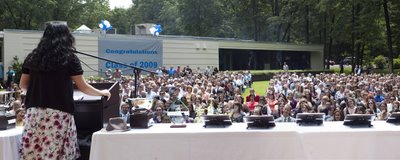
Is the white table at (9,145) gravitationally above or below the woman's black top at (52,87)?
below

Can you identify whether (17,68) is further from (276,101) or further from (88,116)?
(88,116)

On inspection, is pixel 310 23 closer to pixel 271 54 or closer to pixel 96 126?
pixel 271 54

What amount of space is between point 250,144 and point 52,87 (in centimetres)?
160

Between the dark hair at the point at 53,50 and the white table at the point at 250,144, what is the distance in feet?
2.21

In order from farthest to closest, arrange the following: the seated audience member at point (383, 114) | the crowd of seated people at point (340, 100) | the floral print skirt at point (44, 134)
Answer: the crowd of seated people at point (340, 100) → the seated audience member at point (383, 114) → the floral print skirt at point (44, 134)

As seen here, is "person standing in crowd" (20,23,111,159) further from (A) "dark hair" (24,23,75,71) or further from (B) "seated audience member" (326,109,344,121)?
(B) "seated audience member" (326,109,344,121)

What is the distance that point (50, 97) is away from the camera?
3.48m

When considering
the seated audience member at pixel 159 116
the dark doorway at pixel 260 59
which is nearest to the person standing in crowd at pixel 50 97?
the seated audience member at pixel 159 116

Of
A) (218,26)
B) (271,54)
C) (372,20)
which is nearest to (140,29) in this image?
(271,54)

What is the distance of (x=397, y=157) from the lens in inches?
146

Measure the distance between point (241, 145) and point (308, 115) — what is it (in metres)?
0.74

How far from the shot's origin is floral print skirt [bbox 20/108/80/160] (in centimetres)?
347

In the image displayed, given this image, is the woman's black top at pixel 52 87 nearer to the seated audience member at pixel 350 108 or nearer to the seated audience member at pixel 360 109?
the seated audience member at pixel 360 109

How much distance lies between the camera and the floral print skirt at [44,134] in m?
3.47
